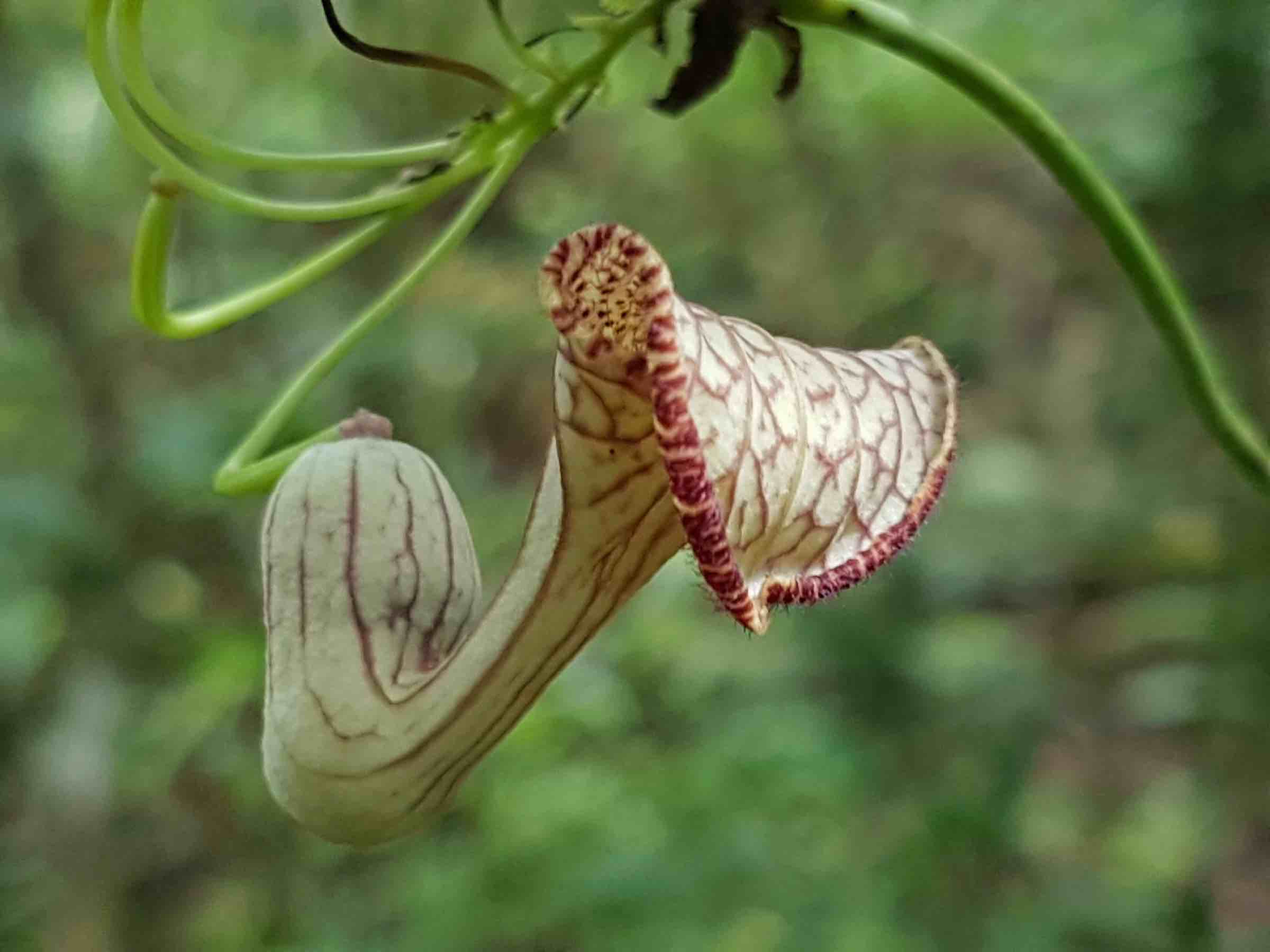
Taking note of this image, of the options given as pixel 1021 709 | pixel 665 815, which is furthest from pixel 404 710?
pixel 1021 709

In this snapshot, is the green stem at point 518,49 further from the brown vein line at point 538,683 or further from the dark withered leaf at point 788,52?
the brown vein line at point 538,683

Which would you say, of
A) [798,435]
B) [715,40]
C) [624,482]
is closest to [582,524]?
[624,482]

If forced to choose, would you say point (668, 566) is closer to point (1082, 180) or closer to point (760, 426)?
point (1082, 180)

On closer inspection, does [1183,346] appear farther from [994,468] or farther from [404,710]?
[994,468]

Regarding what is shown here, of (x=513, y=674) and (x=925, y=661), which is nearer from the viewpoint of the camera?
(x=513, y=674)

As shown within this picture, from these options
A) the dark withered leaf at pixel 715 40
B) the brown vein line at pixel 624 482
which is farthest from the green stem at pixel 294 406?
the brown vein line at pixel 624 482

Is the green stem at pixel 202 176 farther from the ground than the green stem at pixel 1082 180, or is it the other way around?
the green stem at pixel 1082 180

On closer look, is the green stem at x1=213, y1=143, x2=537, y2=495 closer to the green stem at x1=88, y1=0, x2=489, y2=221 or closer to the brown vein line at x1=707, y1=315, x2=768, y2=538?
the green stem at x1=88, y1=0, x2=489, y2=221
